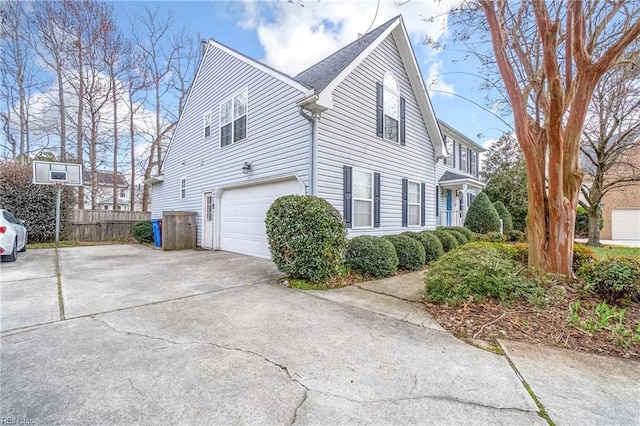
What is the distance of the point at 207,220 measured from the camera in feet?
35.0

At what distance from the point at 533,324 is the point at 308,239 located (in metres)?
3.30

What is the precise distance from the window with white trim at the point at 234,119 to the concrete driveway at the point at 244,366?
5.74 m

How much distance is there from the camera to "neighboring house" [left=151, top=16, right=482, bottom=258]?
6.97m

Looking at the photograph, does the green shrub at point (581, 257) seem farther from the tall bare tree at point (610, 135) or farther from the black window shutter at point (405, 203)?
the tall bare tree at point (610, 135)

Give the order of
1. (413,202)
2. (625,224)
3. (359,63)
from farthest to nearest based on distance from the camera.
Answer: (625,224)
(413,202)
(359,63)

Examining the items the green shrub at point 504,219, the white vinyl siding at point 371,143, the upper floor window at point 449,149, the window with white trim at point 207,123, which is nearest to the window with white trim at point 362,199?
the white vinyl siding at point 371,143

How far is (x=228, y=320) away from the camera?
11.5ft

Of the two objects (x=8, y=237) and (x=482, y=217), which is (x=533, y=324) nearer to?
(x=482, y=217)

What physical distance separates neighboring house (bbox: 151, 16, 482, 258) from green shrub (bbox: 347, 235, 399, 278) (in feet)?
3.91

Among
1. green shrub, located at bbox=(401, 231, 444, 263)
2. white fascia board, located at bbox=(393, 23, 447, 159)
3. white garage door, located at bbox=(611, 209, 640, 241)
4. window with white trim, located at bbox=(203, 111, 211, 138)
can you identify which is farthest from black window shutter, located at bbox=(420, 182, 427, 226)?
white garage door, located at bbox=(611, 209, 640, 241)

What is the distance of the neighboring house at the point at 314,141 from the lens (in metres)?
6.97

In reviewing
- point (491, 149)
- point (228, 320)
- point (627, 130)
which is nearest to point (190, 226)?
point (228, 320)

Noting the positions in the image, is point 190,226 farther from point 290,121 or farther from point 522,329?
point 522,329

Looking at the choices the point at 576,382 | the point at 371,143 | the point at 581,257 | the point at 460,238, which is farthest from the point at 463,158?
the point at 576,382
